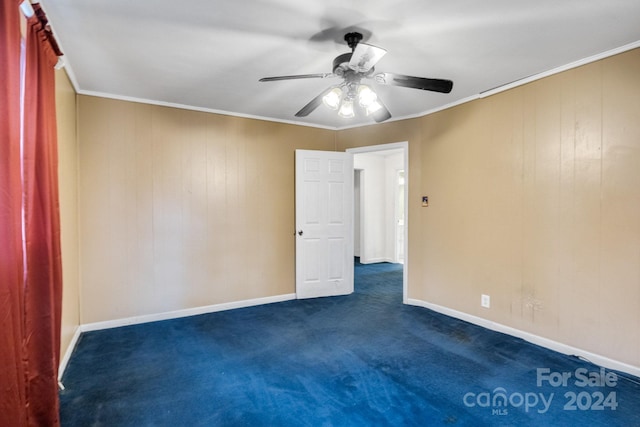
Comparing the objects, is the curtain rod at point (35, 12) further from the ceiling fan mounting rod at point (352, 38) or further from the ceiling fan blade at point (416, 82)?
the ceiling fan blade at point (416, 82)

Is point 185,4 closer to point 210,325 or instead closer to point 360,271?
point 210,325

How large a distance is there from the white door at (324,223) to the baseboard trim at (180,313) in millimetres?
404

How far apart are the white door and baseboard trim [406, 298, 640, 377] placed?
3.80ft

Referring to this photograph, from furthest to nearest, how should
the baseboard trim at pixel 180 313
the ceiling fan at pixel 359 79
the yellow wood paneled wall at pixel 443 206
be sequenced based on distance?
1. the baseboard trim at pixel 180 313
2. the yellow wood paneled wall at pixel 443 206
3. the ceiling fan at pixel 359 79

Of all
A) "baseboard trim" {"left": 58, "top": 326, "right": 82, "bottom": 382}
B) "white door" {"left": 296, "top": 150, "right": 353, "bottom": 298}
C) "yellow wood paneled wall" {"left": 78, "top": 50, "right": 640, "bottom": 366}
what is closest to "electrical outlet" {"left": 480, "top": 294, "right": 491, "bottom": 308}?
"yellow wood paneled wall" {"left": 78, "top": 50, "right": 640, "bottom": 366}

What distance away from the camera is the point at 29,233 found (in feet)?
5.36

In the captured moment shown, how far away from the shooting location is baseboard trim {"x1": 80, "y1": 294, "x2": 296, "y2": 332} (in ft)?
11.1

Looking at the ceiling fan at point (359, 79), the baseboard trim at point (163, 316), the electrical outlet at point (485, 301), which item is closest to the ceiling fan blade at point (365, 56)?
the ceiling fan at point (359, 79)

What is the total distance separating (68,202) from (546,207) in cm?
422

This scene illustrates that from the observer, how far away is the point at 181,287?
377cm

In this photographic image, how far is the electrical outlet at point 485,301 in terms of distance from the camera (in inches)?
134

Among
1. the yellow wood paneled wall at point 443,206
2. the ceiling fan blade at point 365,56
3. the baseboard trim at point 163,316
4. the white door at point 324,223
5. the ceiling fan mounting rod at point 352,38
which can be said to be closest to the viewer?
the ceiling fan blade at point 365,56

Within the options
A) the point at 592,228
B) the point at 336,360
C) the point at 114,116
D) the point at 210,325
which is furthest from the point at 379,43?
the point at 210,325

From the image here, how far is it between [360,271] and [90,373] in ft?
14.8
